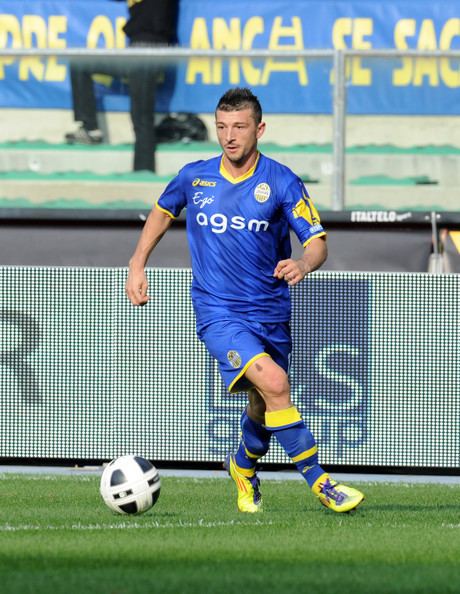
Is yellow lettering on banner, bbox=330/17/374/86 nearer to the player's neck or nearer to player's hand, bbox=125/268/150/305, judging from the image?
the player's neck

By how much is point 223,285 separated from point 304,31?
8777mm

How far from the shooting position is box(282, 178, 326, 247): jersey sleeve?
25.3ft

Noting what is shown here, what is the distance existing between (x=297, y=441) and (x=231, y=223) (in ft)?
4.07

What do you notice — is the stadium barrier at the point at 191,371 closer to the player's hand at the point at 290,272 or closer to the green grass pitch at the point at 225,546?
the green grass pitch at the point at 225,546

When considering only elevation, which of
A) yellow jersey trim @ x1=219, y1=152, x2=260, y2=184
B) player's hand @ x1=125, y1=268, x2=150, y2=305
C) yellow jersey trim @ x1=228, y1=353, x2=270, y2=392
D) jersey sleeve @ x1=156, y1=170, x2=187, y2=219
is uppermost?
yellow jersey trim @ x1=219, y1=152, x2=260, y2=184

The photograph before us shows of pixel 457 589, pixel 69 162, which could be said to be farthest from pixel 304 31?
pixel 457 589

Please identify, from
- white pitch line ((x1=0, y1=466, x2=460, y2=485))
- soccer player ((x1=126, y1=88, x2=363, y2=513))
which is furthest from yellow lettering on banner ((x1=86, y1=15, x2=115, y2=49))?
soccer player ((x1=126, y1=88, x2=363, y2=513))

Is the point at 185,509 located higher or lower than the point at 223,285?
lower

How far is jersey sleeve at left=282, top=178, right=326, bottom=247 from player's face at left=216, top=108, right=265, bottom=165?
33 cm

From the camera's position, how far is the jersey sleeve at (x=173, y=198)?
8133 millimetres

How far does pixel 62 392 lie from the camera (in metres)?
11.5

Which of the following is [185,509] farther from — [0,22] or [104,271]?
[0,22]

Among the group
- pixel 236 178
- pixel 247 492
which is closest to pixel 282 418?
pixel 247 492

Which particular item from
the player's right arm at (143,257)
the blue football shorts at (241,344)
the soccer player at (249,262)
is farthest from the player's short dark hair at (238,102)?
the blue football shorts at (241,344)
